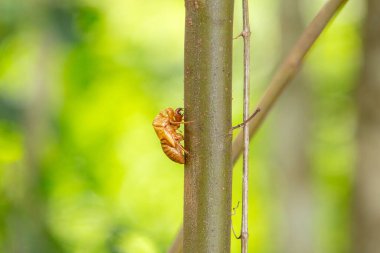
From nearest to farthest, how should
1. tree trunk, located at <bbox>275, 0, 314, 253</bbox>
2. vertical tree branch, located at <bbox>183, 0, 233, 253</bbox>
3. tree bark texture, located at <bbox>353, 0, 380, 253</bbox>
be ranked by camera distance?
vertical tree branch, located at <bbox>183, 0, 233, 253</bbox>, tree bark texture, located at <bbox>353, 0, 380, 253</bbox>, tree trunk, located at <bbox>275, 0, 314, 253</bbox>

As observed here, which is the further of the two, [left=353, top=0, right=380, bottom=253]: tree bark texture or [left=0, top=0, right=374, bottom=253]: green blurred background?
[left=353, top=0, right=380, bottom=253]: tree bark texture

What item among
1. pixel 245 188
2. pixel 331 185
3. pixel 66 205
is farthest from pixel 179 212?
pixel 245 188

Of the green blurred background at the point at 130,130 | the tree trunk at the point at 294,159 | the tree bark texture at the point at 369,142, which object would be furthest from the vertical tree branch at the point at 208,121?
the tree trunk at the point at 294,159

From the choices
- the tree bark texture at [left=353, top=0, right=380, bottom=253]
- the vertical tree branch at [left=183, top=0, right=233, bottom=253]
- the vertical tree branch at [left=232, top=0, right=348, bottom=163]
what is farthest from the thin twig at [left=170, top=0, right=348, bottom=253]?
the tree bark texture at [left=353, top=0, right=380, bottom=253]

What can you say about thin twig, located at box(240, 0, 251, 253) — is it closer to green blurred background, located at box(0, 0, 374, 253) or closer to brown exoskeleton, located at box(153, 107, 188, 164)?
brown exoskeleton, located at box(153, 107, 188, 164)

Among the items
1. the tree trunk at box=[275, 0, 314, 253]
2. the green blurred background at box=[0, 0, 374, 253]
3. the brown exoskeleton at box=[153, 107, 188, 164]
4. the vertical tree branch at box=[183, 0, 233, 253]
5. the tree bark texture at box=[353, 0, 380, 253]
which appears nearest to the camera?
the vertical tree branch at box=[183, 0, 233, 253]

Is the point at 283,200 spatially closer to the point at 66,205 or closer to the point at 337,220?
the point at 66,205
